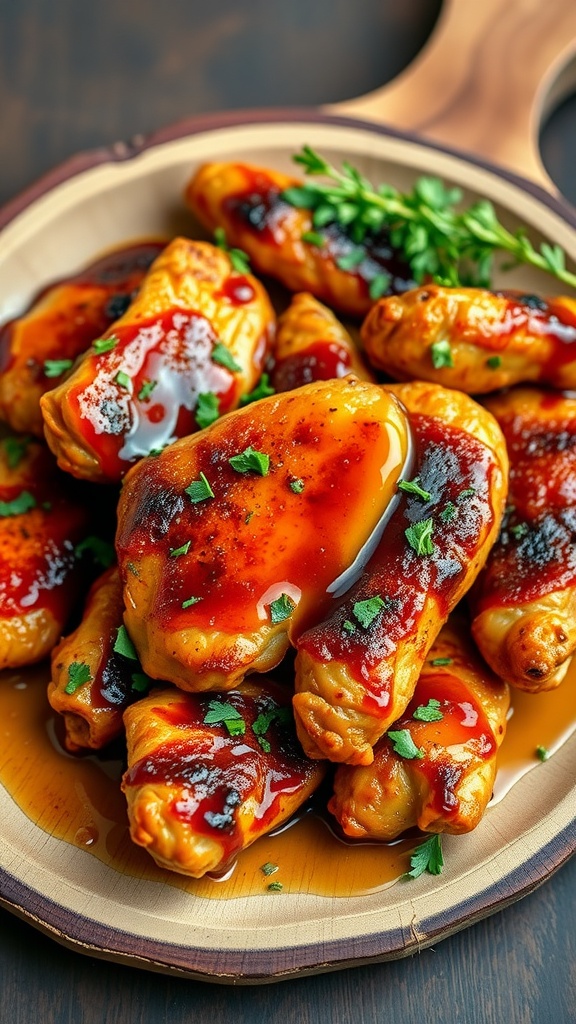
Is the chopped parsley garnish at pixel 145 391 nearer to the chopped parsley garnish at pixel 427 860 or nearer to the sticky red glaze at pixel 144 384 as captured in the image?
the sticky red glaze at pixel 144 384

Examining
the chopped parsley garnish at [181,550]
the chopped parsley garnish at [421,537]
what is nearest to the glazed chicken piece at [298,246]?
the chopped parsley garnish at [421,537]

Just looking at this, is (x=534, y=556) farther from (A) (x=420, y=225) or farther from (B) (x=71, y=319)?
(B) (x=71, y=319)

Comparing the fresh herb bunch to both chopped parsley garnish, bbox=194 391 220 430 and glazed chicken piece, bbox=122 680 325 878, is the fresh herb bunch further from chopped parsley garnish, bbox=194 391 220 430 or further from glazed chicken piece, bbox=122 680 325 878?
glazed chicken piece, bbox=122 680 325 878

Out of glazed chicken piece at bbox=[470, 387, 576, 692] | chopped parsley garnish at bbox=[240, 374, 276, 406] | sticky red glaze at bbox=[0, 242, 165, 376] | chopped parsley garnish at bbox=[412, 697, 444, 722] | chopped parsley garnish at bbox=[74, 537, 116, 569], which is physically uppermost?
sticky red glaze at bbox=[0, 242, 165, 376]

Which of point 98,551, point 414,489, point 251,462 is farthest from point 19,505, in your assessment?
point 414,489

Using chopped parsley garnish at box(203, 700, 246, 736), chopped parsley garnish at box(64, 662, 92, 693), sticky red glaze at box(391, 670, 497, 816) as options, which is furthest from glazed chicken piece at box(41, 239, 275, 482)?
sticky red glaze at box(391, 670, 497, 816)

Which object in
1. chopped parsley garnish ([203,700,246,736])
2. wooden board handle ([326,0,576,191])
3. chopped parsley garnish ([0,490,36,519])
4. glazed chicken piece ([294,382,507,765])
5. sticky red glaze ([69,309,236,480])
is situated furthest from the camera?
wooden board handle ([326,0,576,191])
